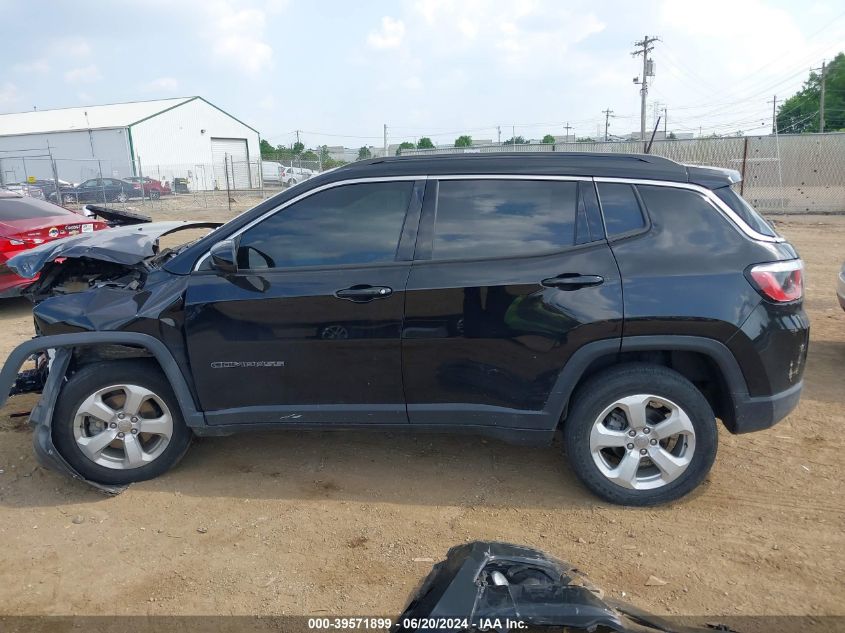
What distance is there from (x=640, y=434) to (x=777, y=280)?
3.53ft

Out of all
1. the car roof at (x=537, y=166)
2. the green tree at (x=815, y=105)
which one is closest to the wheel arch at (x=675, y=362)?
the car roof at (x=537, y=166)

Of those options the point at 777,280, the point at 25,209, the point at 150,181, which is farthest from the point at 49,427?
the point at 150,181

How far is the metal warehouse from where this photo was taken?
38.7 meters

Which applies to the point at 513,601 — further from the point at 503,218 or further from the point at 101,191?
the point at 101,191

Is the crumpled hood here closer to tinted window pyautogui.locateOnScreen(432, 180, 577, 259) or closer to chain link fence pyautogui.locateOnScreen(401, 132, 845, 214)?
tinted window pyautogui.locateOnScreen(432, 180, 577, 259)

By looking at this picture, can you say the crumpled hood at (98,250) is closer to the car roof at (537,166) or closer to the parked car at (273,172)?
the car roof at (537,166)

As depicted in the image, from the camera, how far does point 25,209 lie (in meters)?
8.85

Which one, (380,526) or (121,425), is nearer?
(380,526)

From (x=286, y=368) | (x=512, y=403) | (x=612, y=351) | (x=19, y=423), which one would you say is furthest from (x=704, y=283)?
(x=19, y=423)

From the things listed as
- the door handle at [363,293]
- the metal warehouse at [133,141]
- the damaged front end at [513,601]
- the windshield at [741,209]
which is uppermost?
the metal warehouse at [133,141]

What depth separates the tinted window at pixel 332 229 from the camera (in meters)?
3.60

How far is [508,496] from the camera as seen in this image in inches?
147

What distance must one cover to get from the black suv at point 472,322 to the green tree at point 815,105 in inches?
2579

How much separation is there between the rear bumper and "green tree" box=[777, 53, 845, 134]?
6541cm
